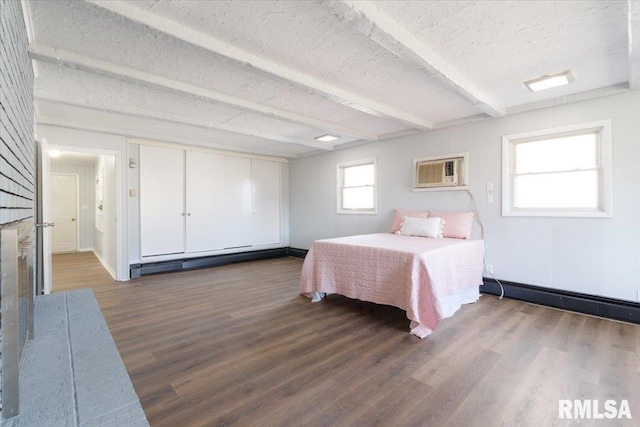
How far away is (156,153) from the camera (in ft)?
17.6

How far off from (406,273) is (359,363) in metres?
1.02

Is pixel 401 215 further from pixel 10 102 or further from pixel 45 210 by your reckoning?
pixel 45 210

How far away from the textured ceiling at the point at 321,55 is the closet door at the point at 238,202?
2372 millimetres

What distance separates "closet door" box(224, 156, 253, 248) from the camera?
20.9 feet

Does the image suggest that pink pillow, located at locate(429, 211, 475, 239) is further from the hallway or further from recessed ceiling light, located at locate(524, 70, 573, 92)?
the hallway

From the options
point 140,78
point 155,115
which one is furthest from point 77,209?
point 140,78

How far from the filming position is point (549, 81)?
9.71 ft

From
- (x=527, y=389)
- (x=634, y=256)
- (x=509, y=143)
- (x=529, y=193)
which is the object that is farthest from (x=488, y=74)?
(x=527, y=389)

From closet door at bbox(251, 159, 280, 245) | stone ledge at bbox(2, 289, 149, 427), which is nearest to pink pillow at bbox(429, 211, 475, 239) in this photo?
stone ledge at bbox(2, 289, 149, 427)

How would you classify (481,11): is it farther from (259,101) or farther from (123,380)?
(123,380)

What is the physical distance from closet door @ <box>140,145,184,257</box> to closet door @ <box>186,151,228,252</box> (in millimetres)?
163

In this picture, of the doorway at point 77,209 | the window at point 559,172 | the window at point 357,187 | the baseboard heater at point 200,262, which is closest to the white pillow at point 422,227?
the window at point 559,172

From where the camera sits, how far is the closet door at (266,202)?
22.5 feet

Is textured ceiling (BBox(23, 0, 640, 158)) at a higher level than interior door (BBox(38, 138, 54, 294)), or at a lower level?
higher
